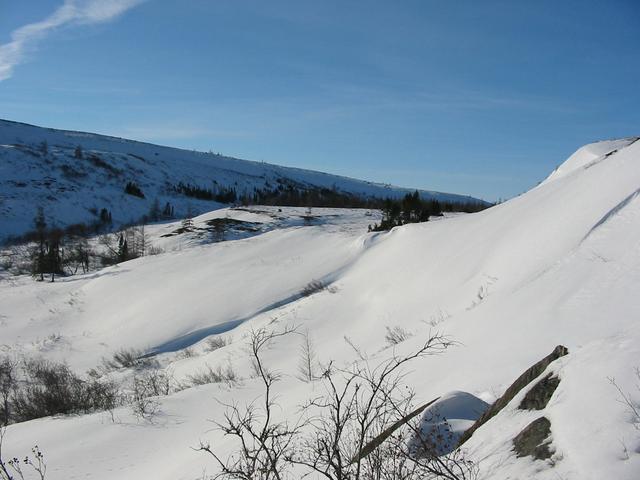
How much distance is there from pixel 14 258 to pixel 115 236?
1158 centimetres

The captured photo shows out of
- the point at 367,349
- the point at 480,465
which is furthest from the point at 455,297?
the point at 480,465

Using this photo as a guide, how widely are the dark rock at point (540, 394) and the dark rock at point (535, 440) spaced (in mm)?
368

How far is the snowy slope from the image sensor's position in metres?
3.61

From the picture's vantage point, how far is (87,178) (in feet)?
301

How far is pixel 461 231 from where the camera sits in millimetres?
20547

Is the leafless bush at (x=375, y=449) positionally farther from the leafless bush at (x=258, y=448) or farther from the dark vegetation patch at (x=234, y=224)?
the dark vegetation patch at (x=234, y=224)

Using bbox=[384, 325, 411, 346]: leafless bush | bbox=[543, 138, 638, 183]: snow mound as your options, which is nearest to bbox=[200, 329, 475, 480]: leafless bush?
bbox=[384, 325, 411, 346]: leafless bush

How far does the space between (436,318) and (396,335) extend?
1.39 metres

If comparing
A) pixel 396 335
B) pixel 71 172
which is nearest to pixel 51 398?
pixel 396 335

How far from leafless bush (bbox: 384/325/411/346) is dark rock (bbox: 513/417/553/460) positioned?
33.8ft

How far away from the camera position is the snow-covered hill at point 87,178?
76438mm

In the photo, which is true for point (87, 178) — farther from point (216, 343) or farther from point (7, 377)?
point (216, 343)

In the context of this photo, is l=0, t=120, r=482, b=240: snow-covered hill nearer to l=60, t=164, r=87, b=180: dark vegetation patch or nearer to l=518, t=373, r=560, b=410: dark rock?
l=60, t=164, r=87, b=180: dark vegetation patch

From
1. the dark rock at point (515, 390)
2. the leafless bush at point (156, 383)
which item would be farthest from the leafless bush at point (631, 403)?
the leafless bush at point (156, 383)
